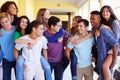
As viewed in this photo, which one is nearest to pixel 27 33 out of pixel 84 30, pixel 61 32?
pixel 61 32

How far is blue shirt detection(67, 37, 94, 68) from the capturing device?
9.53 ft

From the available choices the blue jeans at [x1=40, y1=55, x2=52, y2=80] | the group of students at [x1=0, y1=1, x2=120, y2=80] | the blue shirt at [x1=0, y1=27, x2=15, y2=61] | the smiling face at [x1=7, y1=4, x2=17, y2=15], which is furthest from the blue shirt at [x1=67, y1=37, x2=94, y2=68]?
the smiling face at [x1=7, y1=4, x2=17, y2=15]

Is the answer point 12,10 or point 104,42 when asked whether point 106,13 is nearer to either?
point 104,42

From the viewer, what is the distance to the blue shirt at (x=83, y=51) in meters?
2.90

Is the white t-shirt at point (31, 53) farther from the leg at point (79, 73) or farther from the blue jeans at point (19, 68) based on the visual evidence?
the leg at point (79, 73)

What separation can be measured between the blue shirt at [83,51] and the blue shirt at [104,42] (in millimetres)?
138

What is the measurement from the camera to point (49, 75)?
2900mm

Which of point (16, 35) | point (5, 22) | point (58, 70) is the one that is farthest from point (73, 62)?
point (5, 22)

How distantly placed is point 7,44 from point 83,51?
1013 millimetres

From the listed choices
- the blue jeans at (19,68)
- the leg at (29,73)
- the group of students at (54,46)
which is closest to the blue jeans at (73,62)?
the group of students at (54,46)

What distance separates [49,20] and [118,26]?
93 centimetres

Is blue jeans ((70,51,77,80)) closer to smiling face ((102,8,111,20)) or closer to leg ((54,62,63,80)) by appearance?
leg ((54,62,63,80))

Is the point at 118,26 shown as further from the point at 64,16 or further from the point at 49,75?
the point at 64,16

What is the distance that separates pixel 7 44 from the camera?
297 cm
